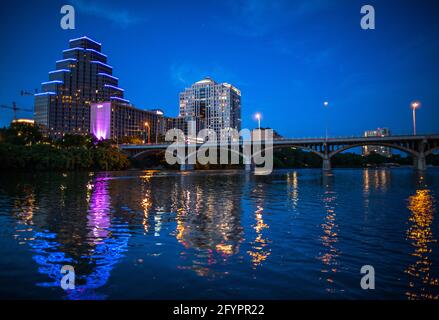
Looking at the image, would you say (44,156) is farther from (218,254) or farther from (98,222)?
(218,254)

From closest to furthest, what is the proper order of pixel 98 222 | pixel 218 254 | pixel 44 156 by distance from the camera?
pixel 218 254 → pixel 98 222 → pixel 44 156

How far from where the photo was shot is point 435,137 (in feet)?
280

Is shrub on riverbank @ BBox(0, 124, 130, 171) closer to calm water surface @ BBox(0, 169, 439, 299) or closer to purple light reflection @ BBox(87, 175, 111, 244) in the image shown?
purple light reflection @ BBox(87, 175, 111, 244)

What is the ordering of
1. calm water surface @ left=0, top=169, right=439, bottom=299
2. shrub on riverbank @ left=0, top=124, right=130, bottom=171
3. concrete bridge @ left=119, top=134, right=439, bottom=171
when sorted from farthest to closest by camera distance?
concrete bridge @ left=119, top=134, right=439, bottom=171, shrub on riverbank @ left=0, top=124, right=130, bottom=171, calm water surface @ left=0, top=169, right=439, bottom=299

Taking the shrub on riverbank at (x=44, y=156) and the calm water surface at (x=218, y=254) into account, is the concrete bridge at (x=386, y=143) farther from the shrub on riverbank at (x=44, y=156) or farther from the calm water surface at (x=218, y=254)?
the calm water surface at (x=218, y=254)

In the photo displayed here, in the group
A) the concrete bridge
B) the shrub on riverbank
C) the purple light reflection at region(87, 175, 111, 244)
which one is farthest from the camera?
the concrete bridge

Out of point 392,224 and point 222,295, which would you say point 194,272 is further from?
point 392,224

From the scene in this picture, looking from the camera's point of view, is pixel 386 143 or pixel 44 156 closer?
pixel 44 156

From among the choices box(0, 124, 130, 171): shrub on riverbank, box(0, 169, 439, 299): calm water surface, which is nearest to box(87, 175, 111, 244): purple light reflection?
box(0, 169, 439, 299): calm water surface

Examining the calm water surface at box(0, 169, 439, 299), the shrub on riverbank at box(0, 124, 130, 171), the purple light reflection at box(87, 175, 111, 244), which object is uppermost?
the shrub on riverbank at box(0, 124, 130, 171)

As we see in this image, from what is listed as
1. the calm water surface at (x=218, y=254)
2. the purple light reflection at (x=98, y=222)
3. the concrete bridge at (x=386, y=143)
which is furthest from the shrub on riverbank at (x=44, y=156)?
the calm water surface at (x=218, y=254)

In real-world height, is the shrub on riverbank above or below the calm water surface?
above

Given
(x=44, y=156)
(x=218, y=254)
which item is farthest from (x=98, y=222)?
(x=44, y=156)

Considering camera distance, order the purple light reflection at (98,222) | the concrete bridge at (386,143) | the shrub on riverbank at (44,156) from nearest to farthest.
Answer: the purple light reflection at (98,222) → the shrub on riverbank at (44,156) → the concrete bridge at (386,143)
